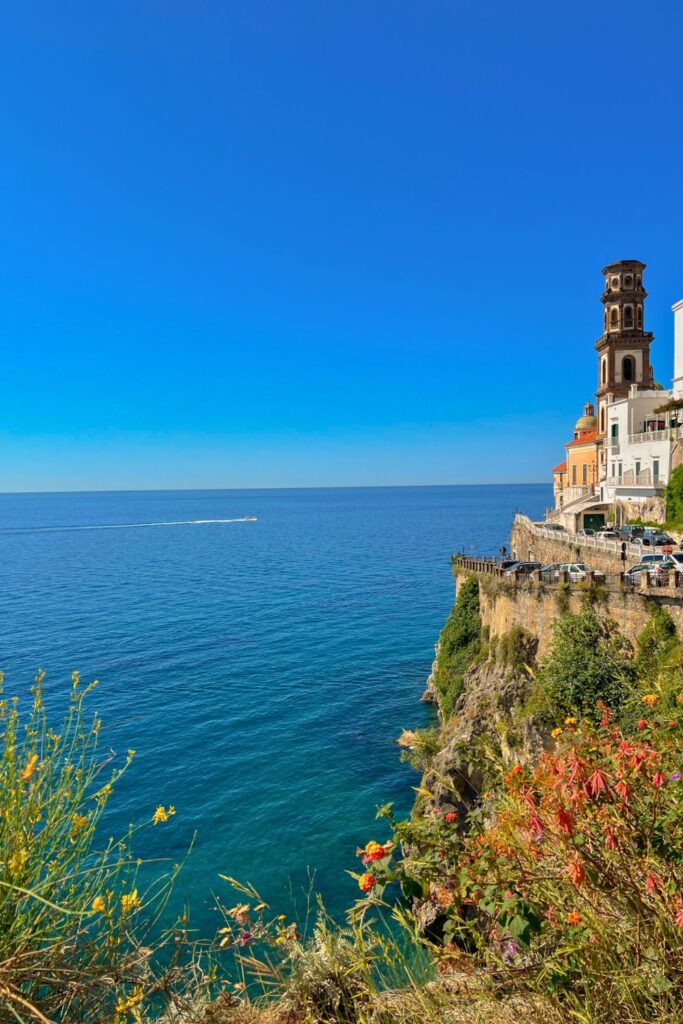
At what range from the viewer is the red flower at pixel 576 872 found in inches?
173

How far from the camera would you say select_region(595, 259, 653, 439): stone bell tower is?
196 feet

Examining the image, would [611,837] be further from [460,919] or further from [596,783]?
[460,919]

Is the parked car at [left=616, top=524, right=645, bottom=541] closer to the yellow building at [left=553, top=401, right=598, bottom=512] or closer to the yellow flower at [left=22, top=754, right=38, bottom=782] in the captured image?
the yellow building at [left=553, top=401, right=598, bottom=512]

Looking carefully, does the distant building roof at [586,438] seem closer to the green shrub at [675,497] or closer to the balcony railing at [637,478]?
the balcony railing at [637,478]

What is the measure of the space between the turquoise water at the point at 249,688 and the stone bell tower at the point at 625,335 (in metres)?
30.5

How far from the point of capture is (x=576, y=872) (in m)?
Result: 4.41

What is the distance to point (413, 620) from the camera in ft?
170

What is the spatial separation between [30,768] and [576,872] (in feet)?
15.7

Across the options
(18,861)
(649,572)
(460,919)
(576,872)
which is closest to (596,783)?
(576,872)

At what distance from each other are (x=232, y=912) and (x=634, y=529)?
126 feet

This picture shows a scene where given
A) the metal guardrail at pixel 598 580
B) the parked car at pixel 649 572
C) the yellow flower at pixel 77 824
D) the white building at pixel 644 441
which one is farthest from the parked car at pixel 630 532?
the yellow flower at pixel 77 824

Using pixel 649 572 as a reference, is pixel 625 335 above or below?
above

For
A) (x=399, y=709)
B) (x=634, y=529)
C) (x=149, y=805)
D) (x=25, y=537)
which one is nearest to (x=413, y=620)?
(x=399, y=709)

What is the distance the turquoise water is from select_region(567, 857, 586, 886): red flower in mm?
10088
